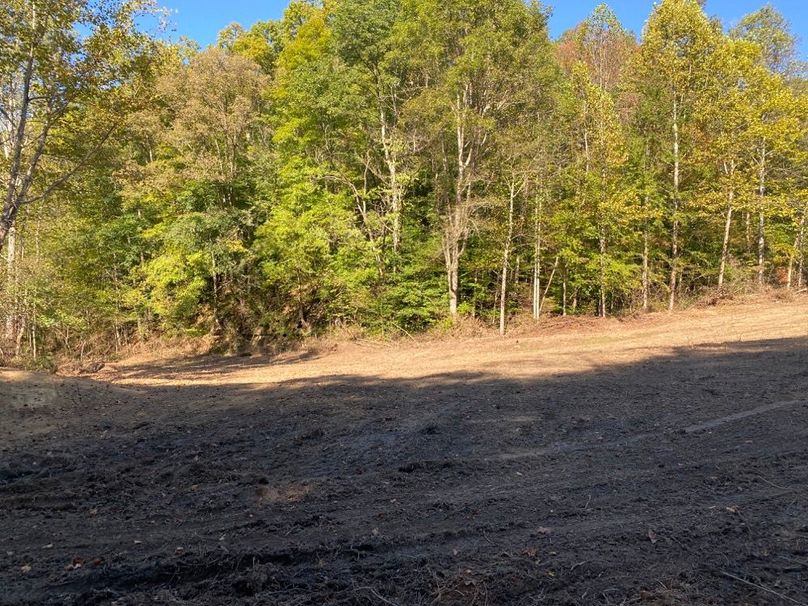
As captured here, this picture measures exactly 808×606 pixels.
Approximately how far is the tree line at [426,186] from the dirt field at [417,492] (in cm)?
1287

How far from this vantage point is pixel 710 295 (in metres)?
21.7

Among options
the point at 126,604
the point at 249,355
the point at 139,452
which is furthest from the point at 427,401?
the point at 249,355

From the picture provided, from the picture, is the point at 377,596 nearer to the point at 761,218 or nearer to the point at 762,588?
the point at 762,588

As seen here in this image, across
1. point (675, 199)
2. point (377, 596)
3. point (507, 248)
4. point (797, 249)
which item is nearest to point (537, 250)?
point (507, 248)

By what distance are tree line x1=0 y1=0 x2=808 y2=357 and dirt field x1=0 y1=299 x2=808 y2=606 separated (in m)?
12.9

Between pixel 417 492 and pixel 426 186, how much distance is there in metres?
21.6

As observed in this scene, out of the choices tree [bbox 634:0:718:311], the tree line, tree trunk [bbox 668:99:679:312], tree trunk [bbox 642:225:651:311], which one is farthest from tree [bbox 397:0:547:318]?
tree trunk [bbox 642:225:651:311]

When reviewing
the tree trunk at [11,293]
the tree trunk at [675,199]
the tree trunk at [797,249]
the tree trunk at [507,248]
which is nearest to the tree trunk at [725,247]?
the tree trunk at [675,199]

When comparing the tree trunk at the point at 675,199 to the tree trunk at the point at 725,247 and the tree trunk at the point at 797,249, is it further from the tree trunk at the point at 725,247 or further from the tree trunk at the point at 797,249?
the tree trunk at the point at 797,249

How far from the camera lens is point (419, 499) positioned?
14.3 ft

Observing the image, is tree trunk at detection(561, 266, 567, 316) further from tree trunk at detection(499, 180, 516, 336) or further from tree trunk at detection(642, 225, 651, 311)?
tree trunk at detection(499, 180, 516, 336)

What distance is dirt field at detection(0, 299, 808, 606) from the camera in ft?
10.3

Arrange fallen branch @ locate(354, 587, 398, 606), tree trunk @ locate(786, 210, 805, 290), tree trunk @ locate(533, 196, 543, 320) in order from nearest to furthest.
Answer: fallen branch @ locate(354, 587, 398, 606), tree trunk @ locate(533, 196, 543, 320), tree trunk @ locate(786, 210, 805, 290)

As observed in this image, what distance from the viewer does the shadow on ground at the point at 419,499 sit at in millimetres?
3117
